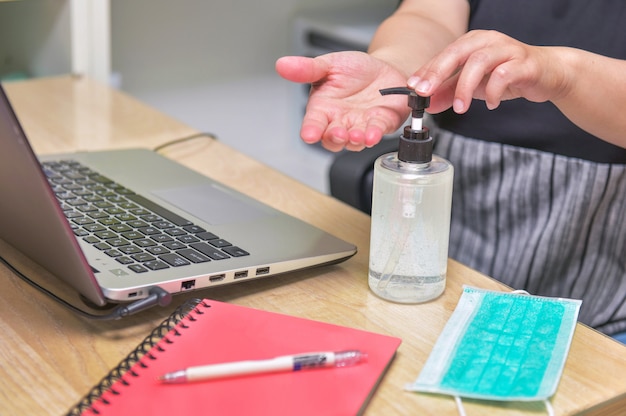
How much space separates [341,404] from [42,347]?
0.23 metres

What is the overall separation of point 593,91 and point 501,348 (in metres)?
0.28

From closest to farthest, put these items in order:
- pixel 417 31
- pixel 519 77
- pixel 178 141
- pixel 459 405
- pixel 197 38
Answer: pixel 459 405 < pixel 519 77 < pixel 417 31 < pixel 178 141 < pixel 197 38

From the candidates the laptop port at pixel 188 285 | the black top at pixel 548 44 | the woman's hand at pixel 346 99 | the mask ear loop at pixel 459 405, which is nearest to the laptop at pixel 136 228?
the laptop port at pixel 188 285

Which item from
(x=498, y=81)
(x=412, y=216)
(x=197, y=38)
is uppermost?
(x=498, y=81)

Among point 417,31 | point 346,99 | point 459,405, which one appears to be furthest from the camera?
point 417,31

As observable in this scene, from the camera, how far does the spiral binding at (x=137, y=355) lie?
535 millimetres

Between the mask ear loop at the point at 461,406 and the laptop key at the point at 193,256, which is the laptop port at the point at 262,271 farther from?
the mask ear loop at the point at 461,406

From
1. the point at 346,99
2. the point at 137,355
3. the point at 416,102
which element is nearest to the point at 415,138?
the point at 416,102

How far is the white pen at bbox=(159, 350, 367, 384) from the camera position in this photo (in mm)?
554

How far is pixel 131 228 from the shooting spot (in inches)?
29.3

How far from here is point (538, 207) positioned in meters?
0.98

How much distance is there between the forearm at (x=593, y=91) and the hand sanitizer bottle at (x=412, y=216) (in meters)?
0.15

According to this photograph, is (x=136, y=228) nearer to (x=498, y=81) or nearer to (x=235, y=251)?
(x=235, y=251)

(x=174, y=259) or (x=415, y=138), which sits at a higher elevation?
(x=415, y=138)
